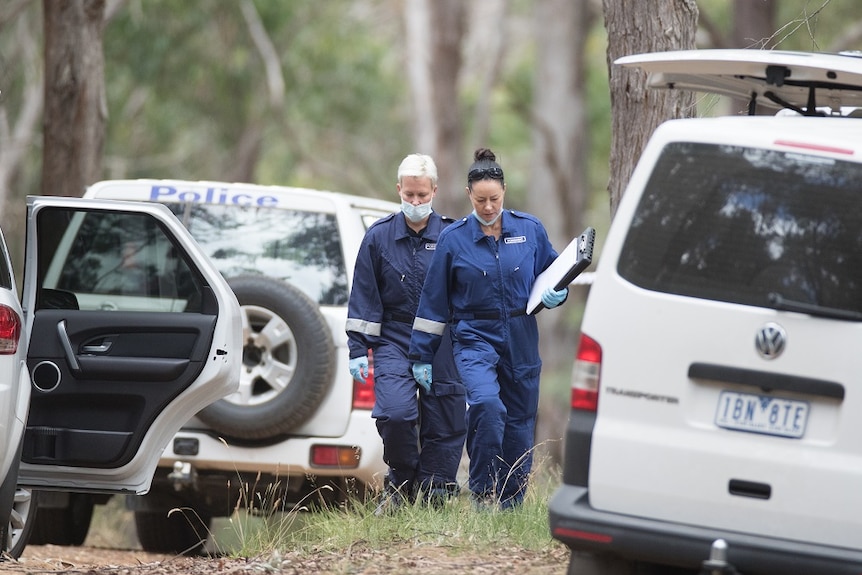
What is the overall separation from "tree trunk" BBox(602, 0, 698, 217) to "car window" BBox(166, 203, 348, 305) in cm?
166

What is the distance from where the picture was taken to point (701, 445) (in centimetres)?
454

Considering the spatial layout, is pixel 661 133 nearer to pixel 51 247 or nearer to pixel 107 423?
pixel 107 423

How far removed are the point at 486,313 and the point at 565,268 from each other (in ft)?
1.58

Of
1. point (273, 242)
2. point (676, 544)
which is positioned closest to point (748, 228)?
point (676, 544)

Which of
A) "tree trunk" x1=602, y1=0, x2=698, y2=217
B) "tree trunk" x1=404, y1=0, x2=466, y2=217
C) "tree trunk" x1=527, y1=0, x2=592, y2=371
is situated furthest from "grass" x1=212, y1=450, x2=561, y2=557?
"tree trunk" x1=527, y1=0, x2=592, y2=371

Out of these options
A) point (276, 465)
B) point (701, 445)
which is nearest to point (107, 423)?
point (276, 465)

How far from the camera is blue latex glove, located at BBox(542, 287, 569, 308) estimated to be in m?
6.59

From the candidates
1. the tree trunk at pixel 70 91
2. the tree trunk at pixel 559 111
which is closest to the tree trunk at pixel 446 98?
the tree trunk at pixel 559 111

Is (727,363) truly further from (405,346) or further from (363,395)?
(363,395)

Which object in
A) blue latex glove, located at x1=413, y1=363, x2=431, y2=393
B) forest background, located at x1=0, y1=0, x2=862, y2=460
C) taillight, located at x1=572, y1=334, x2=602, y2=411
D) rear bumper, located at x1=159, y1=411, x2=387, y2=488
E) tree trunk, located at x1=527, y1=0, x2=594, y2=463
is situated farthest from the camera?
tree trunk, located at x1=527, y1=0, x2=594, y2=463

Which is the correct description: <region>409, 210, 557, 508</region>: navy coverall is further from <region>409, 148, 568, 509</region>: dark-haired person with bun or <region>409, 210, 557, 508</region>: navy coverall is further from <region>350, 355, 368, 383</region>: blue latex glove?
<region>350, 355, 368, 383</region>: blue latex glove

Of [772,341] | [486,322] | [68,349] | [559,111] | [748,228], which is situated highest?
[559,111]

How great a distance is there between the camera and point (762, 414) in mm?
4504

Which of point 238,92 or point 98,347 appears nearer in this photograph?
point 98,347
